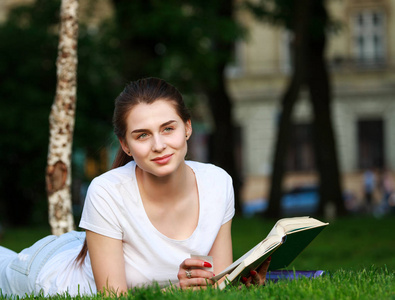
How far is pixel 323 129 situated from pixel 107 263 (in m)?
14.4

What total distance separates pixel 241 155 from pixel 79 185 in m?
17.9

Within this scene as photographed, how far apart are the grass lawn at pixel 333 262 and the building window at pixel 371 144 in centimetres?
1835

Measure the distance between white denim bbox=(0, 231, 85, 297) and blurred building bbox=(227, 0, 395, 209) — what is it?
28.8 m

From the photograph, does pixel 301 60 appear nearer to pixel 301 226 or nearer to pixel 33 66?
pixel 33 66

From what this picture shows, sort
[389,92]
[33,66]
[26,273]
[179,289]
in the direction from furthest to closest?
[389,92] < [33,66] < [26,273] < [179,289]

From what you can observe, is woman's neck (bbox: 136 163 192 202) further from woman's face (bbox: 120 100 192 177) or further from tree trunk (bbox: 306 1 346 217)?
tree trunk (bbox: 306 1 346 217)

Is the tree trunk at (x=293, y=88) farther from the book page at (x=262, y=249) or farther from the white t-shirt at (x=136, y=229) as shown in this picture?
the book page at (x=262, y=249)

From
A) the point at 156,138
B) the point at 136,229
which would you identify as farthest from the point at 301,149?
the point at 156,138

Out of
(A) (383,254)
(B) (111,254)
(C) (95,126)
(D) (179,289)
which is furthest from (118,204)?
(C) (95,126)

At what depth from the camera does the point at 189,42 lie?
15789 mm

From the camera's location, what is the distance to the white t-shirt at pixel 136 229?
4.08 metres

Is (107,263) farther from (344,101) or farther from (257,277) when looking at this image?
(344,101)

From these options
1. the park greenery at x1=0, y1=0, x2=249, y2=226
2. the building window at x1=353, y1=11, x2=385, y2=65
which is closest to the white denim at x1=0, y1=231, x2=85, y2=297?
the park greenery at x1=0, y1=0, x2=249, y2=226

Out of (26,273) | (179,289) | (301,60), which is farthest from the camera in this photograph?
(301,60)
